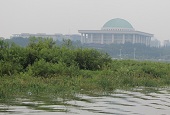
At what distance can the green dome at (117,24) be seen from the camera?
145 metres

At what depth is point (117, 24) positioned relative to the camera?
14600 centimetres

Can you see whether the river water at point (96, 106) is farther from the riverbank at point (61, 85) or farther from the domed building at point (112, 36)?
the domed building at point (112, 36)

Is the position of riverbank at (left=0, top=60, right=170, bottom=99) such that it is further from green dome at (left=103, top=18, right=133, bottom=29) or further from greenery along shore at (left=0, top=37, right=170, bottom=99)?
green dome at (left=103, top=18, right=133, bottom=29)

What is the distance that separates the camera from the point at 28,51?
16625 mm

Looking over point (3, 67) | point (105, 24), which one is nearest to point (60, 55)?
point (3, 67)

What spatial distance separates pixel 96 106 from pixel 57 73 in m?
6.53

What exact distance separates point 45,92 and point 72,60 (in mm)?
7632

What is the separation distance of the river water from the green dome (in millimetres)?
135815

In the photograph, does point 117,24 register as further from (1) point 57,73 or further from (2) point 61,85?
(2) point 61,85

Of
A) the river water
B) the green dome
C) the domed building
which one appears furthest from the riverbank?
the green dome

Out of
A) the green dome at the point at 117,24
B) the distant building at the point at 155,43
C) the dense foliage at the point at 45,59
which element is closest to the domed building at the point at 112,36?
the green dome at the point at 117,24

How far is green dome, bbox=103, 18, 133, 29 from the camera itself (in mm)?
145363

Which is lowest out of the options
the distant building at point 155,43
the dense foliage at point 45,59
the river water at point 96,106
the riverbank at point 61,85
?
the river water at point 96,106

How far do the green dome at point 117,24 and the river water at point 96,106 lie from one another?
13581 centimetres
